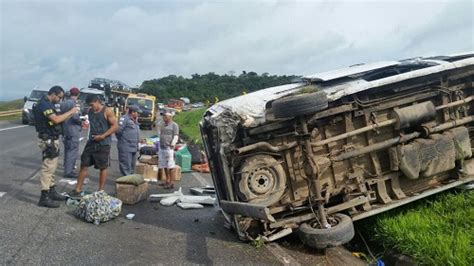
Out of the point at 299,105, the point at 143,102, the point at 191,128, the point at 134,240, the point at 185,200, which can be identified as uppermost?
the point at 299,105

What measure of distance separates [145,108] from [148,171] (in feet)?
56.3

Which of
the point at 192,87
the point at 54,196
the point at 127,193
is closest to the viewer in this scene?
the point at 54,196

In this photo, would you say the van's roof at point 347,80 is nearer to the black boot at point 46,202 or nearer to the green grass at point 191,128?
the black boot at point 46,202

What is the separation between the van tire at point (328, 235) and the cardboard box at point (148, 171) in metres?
5.25

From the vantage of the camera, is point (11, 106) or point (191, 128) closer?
point (191, 128)

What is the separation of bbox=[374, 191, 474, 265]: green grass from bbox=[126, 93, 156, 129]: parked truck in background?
21467 mm

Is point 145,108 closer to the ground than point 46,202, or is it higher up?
higher up

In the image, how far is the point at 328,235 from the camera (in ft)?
15.4

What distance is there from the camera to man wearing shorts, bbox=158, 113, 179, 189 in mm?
8672

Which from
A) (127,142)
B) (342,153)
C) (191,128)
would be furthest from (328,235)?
(191,128)

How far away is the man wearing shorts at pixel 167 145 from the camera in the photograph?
8.67 m

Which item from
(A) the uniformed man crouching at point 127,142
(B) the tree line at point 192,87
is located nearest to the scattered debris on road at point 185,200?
(A) the uniformed man crouching at point 127,142

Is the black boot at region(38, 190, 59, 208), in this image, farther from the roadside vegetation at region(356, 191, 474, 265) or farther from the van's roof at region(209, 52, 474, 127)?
the roadside vegetation at region(356, 191, 474, 265)

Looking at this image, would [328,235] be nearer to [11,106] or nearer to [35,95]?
[35,95]
